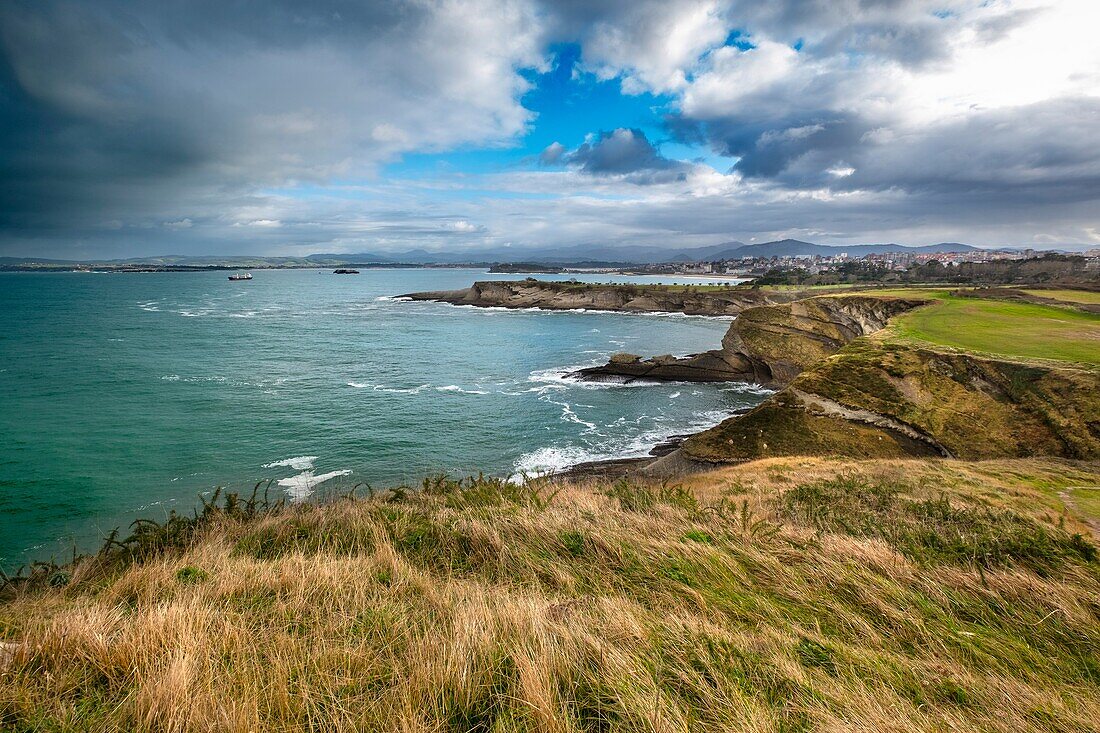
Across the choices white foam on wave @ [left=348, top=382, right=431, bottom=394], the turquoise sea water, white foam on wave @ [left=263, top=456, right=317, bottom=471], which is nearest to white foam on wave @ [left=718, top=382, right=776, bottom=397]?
the turquoise sea water

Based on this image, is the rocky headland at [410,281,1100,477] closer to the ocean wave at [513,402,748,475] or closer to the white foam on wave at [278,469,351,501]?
the ocean wave at [513,402,748,475]

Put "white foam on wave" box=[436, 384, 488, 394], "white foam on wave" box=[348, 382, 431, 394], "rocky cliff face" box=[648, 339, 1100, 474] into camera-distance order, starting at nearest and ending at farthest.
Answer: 1. "rocky cliff face" box=[648, 339, 1100, 474]
2. "white foam on wave" box=[348, 382, 431, 394]
3. "white foam on wave" box=[436, 384, 488, 394]

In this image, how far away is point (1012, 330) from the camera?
68.8ft

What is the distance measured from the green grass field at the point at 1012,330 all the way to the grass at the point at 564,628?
14.7 metres

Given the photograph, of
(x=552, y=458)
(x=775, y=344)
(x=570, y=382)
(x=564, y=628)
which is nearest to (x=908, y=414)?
(x=552, y=458)

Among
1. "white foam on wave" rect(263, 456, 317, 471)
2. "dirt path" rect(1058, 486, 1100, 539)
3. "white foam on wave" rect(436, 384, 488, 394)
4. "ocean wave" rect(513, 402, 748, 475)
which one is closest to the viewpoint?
"dirt path" rect(1058, 486, 1100, 539)

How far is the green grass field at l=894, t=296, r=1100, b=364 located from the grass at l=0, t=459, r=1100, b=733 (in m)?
14.7

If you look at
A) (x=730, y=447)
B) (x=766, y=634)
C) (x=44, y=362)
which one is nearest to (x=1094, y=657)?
(x=766, y=634)

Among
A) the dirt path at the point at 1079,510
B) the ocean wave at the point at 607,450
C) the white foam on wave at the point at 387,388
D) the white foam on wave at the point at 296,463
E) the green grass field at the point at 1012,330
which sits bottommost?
the ocean wave at the point at 607,450

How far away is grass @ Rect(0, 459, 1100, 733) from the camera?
278 centimetres

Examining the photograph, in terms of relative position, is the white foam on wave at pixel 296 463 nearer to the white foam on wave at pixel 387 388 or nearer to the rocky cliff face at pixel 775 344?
the white foam on wave at pixel 387 388

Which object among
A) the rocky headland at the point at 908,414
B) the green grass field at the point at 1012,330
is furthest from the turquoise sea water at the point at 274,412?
the green grass field at the point at 1012,330

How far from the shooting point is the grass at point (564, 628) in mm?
2781

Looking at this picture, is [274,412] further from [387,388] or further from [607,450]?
[607,450]
